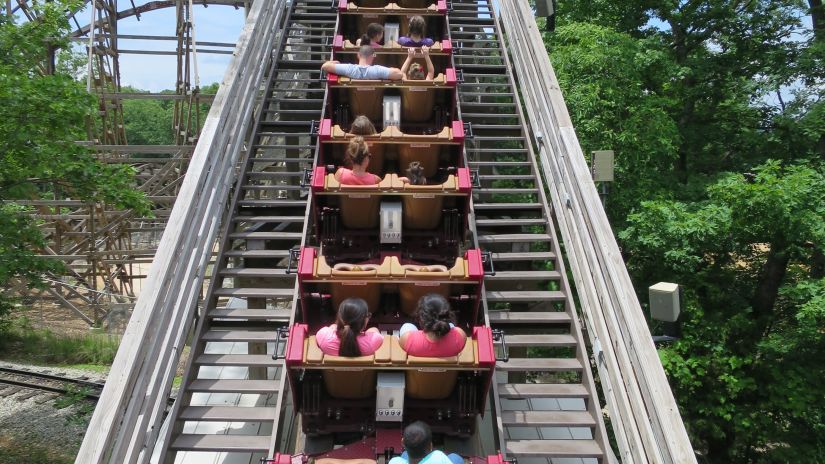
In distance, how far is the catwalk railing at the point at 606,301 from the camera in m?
3.34

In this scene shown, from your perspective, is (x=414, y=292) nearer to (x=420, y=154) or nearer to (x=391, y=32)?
(x=420, y=154)

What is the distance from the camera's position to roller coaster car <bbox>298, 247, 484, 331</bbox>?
154 inches

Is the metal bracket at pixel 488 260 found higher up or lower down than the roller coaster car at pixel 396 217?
lower down

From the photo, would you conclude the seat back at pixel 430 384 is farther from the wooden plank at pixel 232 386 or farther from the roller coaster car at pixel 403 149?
the roller coaster car at pixel 403 149

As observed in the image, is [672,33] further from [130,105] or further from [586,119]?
[130,105]

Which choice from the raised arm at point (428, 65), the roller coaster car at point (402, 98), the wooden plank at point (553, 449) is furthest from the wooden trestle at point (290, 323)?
the raised arm at point (428, 65)

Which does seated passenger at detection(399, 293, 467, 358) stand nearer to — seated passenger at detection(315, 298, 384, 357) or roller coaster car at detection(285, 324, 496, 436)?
roller coaster car at detection(285, 324, 496, 436)

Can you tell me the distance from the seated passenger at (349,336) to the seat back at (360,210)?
3.52 feet

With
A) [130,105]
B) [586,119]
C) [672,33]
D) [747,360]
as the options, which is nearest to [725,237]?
[747,360]

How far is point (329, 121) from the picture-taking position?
5.10 m

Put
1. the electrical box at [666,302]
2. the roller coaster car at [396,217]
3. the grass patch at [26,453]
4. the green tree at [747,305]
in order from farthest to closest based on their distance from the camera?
1. the grass patch at [26,453]
2. the green tree at [747,305]
3. the roller coaster car at [396,217]
4. the electrical box at [666,302]

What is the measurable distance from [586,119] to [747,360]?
12.5ft

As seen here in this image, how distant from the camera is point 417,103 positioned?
5.58m

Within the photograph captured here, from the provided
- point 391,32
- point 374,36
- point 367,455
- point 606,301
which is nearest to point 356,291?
point 367,455
